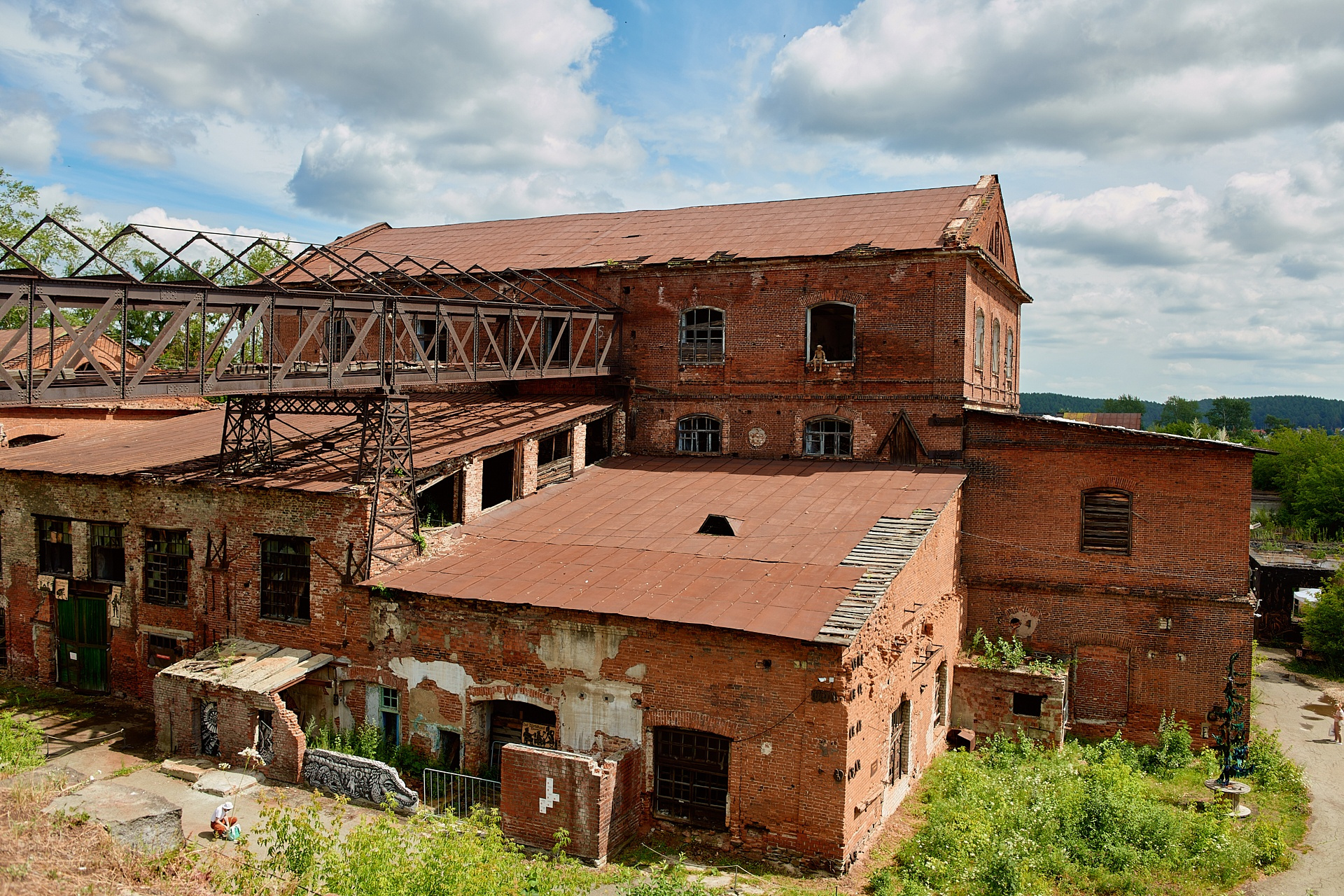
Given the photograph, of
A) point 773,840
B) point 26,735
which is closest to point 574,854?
point 773,840

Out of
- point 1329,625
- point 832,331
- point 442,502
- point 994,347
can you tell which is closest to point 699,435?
point 832,331

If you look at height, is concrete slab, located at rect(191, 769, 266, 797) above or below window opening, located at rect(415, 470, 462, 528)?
below

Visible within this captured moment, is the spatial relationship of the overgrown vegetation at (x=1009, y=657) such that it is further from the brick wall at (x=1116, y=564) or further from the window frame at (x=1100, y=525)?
the window frame at (x=1100, y=525)

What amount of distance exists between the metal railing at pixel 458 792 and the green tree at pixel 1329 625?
26.1 metres

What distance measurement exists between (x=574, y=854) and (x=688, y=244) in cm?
1545

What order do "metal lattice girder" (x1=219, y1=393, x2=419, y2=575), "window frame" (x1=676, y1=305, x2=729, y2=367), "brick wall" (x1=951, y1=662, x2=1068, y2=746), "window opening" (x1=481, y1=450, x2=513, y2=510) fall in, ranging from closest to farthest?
"metal lattice girder" (x1=219, y1=393, x2=419, y2=575) < "brick wall" (x1=951, y1=662, x2=1068, y2=746) < "window opening" (x1=481, y1=450, x2=513, y2=510) < "window frame" (x1=676, y1=305, x2=729, y2=367)

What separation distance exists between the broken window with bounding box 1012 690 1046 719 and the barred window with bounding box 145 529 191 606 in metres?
17.0

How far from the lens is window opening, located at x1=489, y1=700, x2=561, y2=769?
46.6 feet

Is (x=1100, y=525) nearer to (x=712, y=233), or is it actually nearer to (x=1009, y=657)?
(x=1009, y=657)

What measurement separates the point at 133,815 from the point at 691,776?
740 cm

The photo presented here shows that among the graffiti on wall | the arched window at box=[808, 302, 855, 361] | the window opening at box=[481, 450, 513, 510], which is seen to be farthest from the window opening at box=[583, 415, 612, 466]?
the graffiti on wall

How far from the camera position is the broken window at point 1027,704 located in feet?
58.3

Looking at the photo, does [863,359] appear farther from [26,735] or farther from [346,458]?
[26,735]

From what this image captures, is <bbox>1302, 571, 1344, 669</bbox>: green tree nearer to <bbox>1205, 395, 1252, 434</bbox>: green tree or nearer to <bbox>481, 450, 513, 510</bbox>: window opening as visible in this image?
<bbox>481, 450, 513, 510</bbox>: window opening
